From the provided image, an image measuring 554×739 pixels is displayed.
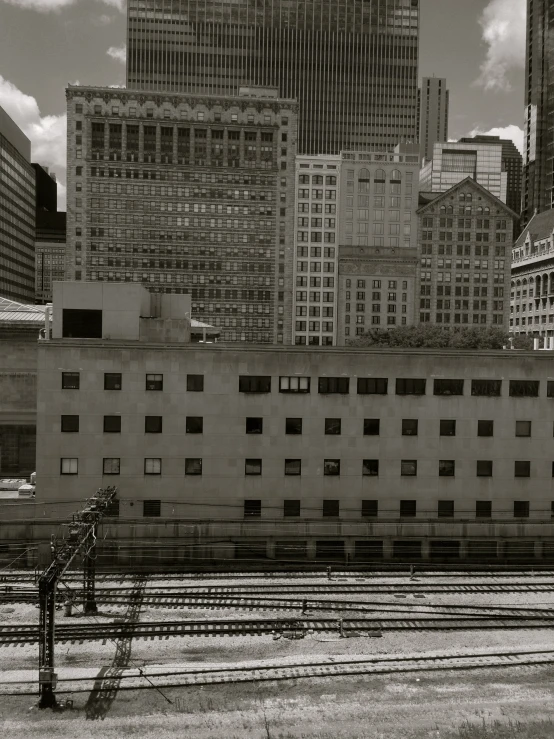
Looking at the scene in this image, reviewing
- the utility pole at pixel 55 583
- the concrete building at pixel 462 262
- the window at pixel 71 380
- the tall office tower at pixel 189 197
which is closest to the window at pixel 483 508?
the utility pole at pixel 55 583

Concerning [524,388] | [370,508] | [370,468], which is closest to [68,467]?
[370,468]

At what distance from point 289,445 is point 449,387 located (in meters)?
13.3

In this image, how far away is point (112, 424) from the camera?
56.0 metres

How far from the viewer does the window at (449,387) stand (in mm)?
58625

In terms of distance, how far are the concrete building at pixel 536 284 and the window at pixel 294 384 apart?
5382 inches

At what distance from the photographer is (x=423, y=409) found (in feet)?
192

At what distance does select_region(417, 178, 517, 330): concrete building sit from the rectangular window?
122m

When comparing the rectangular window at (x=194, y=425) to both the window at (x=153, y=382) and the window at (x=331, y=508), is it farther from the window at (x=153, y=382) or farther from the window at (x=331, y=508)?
the window at (x=331, y=508)

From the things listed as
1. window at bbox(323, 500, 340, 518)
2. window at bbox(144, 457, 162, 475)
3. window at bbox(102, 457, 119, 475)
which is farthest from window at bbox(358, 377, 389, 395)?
window at bbox(102, 457, 119, 475)

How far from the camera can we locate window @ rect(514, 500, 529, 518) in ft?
195

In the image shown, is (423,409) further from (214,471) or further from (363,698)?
(363,698)

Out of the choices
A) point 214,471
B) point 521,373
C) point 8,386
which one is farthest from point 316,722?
point 8,386

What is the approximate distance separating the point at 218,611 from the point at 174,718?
13618mm

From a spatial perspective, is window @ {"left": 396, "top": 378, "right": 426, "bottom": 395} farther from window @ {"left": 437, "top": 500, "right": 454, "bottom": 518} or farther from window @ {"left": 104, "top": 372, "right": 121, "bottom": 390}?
window @ {"left": 104, "top": 372, "right": 121, "bottom": 390}
